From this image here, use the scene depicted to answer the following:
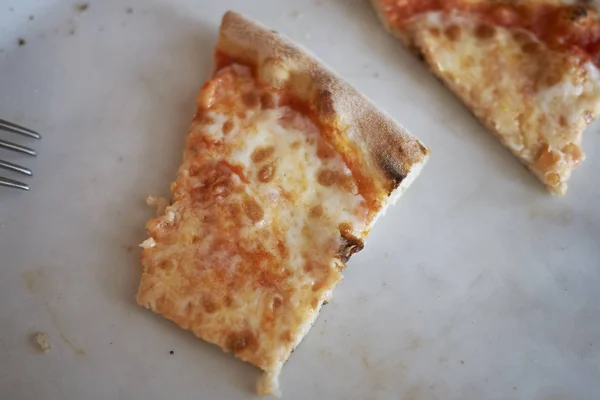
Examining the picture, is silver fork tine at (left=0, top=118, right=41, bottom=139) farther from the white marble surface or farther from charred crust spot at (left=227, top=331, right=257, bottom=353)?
→ charred crust spot at (left=227, top=331, right=257, bottom=353)

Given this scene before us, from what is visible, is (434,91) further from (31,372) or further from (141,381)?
(31,372)

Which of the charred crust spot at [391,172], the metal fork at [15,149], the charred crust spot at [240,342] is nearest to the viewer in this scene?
the charred crust spot at [240,342]

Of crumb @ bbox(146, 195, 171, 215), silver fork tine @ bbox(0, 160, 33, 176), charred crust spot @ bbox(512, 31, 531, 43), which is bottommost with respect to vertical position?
silver fork tine @ bbox(0, 160, 33, 176)

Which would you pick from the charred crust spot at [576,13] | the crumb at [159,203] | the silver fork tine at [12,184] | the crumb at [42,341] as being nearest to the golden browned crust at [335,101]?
the crumb at [159,203]

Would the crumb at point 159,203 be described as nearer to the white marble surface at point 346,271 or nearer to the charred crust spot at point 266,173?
the white marble surface at point 346,271

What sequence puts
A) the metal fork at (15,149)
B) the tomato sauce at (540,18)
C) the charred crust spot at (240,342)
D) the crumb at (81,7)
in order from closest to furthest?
the charred crust spot at (240,342)
the metal fork at (15,149)
the tomato sauce at (540,18)
the crumb at (81,7)

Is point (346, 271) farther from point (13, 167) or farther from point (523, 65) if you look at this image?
point (13, 167)

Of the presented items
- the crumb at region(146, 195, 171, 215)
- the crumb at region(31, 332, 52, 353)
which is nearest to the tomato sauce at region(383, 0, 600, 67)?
the crumb at region(146, 195, 171, 215)
